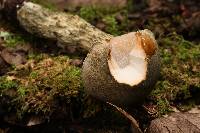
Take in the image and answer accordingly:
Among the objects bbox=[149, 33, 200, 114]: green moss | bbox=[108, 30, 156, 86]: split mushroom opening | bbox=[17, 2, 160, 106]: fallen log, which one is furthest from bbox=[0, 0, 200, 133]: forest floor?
bbox=[108, 30, 156, 86]: split mushroom opening

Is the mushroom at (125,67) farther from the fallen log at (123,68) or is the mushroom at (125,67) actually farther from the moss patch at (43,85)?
the moss patch at (43,85)

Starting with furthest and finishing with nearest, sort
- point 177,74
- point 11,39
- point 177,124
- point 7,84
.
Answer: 1. point 11,39
2. point 177,74
3. point 7,84
4. point 177,124

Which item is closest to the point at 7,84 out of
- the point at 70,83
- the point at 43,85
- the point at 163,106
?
the point at 43,85

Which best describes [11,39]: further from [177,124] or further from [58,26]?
[177,124]

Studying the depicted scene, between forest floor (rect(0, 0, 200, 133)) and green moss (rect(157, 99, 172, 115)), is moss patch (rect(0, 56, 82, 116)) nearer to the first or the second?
forest floor (rect(0, 0, 200, 133))

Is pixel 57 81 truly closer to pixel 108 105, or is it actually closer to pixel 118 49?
pixel 108 105

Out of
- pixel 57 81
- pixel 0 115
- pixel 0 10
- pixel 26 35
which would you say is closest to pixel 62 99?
pixel 57 81
